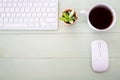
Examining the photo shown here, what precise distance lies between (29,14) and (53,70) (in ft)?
0.77

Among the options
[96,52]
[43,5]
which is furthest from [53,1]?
[96,52]

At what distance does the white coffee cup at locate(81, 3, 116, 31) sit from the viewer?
625 mm

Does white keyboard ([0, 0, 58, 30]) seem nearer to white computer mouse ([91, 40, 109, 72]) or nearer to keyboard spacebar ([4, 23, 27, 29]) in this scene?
keyboard spacebar ([4, 23, 27, 29])

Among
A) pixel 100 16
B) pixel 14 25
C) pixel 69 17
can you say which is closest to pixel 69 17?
pixel 69 17

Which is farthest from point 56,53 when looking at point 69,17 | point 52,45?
point 69,17

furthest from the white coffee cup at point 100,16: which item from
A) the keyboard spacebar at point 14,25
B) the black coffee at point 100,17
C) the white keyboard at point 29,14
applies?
the keyboard spacebar at point 14,25

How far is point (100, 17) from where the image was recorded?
65 cm

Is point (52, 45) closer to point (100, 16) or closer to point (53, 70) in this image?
point (53, 70)

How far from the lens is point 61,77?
666 mm

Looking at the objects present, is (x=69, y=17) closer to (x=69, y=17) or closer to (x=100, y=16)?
(x=69, y=17)

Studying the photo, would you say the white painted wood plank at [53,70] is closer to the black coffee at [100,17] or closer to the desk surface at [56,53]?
the desk surface at [56,53]

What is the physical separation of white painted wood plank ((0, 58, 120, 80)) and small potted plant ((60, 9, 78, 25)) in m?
0.15

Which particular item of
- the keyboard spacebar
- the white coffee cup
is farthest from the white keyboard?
the white coffee cup

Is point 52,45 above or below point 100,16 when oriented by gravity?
below
